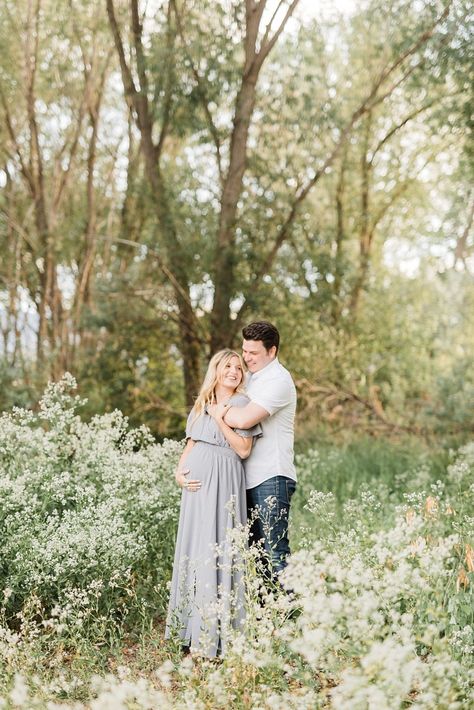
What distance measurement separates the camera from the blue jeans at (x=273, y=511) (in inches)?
199

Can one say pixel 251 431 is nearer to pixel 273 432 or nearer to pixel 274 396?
pixel 273 432

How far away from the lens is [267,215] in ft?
39.9

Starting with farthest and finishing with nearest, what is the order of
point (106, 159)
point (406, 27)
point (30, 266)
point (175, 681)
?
1. point (106, 159)
2. point (30, 266)
3. point (406, 27)
4. point (175, 681)

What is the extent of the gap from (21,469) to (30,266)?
28.4ft

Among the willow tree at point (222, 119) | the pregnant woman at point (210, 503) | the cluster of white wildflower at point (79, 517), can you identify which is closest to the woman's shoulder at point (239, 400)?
the pregnant woman at point (210, 503)

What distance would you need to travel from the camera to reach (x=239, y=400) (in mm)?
5152

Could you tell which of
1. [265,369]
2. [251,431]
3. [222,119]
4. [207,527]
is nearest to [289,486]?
[251,431]

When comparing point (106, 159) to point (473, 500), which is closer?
point (473, 500)

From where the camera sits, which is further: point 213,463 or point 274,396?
point 213,463

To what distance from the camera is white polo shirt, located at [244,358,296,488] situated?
5102mm

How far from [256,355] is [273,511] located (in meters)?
0.98

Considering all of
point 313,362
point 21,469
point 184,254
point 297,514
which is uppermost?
point 184,254

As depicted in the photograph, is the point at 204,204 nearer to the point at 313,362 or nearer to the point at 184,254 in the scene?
the point at 184,254

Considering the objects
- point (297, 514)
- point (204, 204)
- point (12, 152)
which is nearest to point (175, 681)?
point (297, 514)
